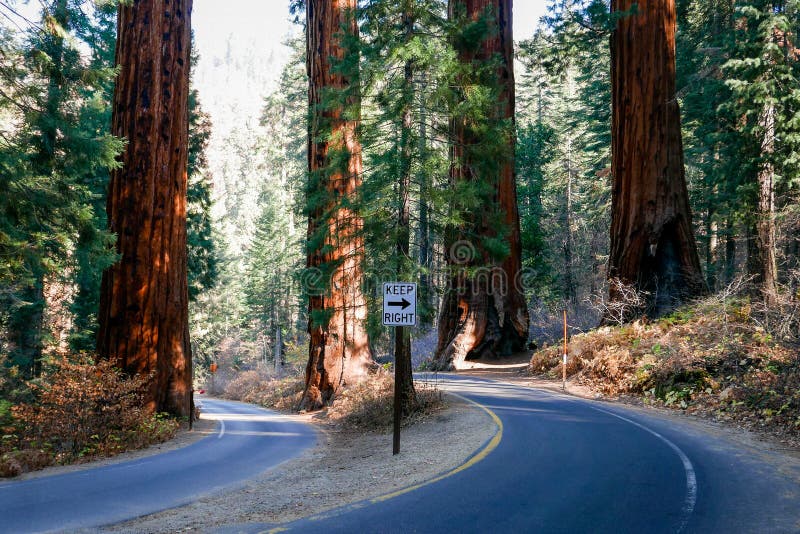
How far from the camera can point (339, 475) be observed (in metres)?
9.52

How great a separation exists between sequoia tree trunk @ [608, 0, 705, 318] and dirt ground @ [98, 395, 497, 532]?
8.58 meters

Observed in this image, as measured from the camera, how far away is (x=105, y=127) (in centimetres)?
2422

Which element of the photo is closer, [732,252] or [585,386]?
[585,386]

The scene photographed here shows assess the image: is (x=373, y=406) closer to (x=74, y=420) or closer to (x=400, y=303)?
(x=400, y=303)

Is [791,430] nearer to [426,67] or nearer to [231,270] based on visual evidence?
[426,67]

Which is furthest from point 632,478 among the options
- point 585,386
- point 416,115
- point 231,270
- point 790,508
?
point 231,270

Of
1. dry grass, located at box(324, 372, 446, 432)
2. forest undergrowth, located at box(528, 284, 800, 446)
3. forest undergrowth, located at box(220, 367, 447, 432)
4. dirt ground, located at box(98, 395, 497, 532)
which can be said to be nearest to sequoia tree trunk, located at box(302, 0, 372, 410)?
forest undergrowth, located at box(220, 367, 447, 432)

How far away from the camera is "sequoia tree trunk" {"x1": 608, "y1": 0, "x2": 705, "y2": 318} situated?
19359mm

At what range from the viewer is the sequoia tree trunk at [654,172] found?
63.5 feet

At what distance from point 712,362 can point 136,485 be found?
1260cm

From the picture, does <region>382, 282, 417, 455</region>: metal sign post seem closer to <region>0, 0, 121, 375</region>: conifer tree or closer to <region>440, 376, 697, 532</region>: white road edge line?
<region>440, 376, 697, 532</region>: white road edge line

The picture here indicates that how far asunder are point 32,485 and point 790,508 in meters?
10.00

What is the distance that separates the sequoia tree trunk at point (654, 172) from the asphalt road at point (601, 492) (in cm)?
921

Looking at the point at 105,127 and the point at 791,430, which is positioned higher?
the point at 105,127
